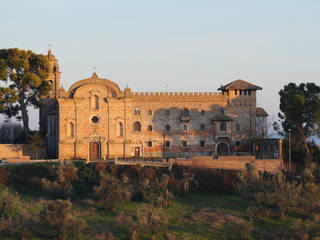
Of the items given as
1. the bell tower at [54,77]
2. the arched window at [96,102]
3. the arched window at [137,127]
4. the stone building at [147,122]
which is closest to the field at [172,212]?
the stone building at [147,122]

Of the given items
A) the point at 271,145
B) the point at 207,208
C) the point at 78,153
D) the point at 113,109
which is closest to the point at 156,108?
the point at 113,109

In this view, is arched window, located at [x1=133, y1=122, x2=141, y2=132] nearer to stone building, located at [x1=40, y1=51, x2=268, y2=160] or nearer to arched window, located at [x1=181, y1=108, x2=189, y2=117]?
stone building, located at [x1=40, y1=51, x2=268, y2=160]

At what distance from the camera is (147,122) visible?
58.0m

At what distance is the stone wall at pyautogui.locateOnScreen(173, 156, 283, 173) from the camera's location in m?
51.4

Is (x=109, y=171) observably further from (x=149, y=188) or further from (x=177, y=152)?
(x=177, y=152)

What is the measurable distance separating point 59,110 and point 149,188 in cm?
1653

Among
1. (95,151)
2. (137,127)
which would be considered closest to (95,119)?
(95,151)

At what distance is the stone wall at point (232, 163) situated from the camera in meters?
51.4

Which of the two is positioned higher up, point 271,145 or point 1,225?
point 271,145

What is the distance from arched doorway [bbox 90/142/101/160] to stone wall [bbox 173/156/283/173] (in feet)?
33.9

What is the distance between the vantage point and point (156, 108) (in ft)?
191

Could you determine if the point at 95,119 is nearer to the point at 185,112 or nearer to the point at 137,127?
the point at 137,127

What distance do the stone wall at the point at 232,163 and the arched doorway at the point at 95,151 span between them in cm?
1035

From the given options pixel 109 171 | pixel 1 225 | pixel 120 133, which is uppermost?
pixel 120 133
